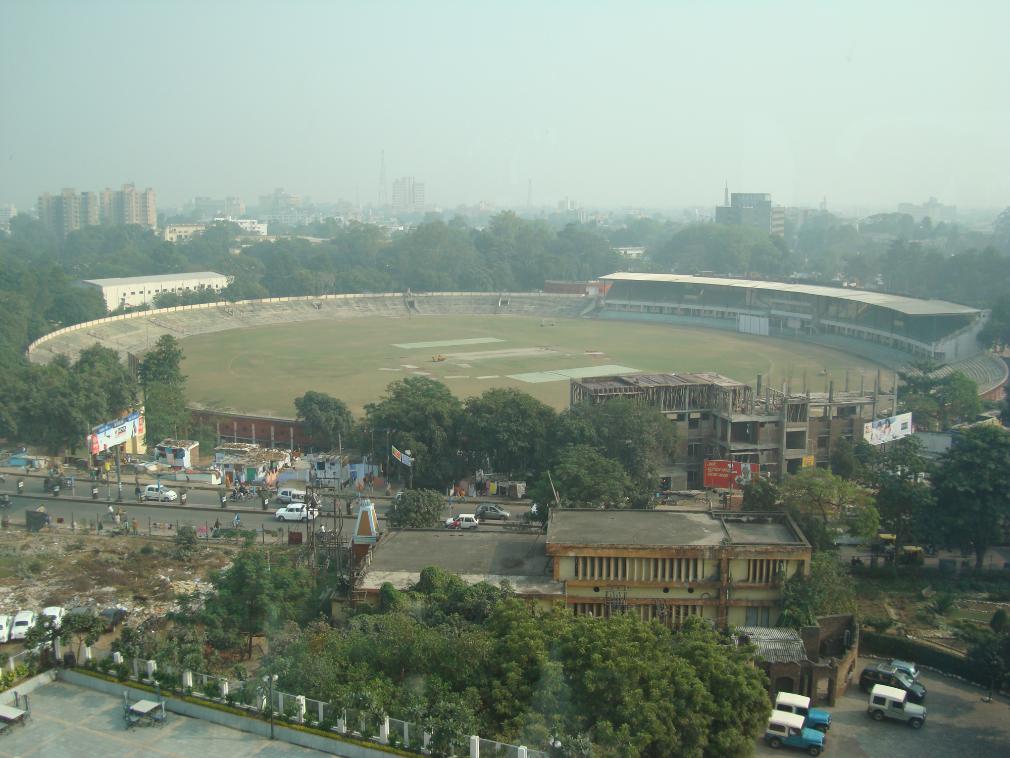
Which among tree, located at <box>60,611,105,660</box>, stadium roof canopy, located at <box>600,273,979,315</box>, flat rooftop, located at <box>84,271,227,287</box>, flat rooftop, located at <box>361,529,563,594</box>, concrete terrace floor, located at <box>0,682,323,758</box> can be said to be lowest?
flat rooftop, located at <box>361,529,563,594</box>

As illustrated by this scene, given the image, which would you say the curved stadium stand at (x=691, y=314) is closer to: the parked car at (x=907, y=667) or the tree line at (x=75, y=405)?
the tree line at (x=75, y=405)

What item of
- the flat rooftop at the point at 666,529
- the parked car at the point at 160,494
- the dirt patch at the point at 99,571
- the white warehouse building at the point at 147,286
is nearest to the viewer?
the flat rooftop at the point at 666,529

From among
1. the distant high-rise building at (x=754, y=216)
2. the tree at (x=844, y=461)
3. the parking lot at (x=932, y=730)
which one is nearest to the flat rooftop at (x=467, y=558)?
the parking lot at (x=932, y=730)

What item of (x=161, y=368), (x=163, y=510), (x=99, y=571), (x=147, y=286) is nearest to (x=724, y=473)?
(x=163, y=510)

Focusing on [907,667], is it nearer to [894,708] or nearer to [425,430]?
[894,708]

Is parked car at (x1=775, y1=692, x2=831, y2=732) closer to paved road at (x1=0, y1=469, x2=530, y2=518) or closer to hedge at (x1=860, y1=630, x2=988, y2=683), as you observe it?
hedge at (x1=860, y1=630, x2=988, y2=683)

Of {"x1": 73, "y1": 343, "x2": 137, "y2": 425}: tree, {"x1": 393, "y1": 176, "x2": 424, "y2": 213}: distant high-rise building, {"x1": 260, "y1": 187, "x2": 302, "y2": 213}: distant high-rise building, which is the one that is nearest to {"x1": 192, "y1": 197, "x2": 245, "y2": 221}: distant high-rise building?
{"x1": 260, "y1": 187, "x2": 302, "y2": 213}: distant high-rise building
